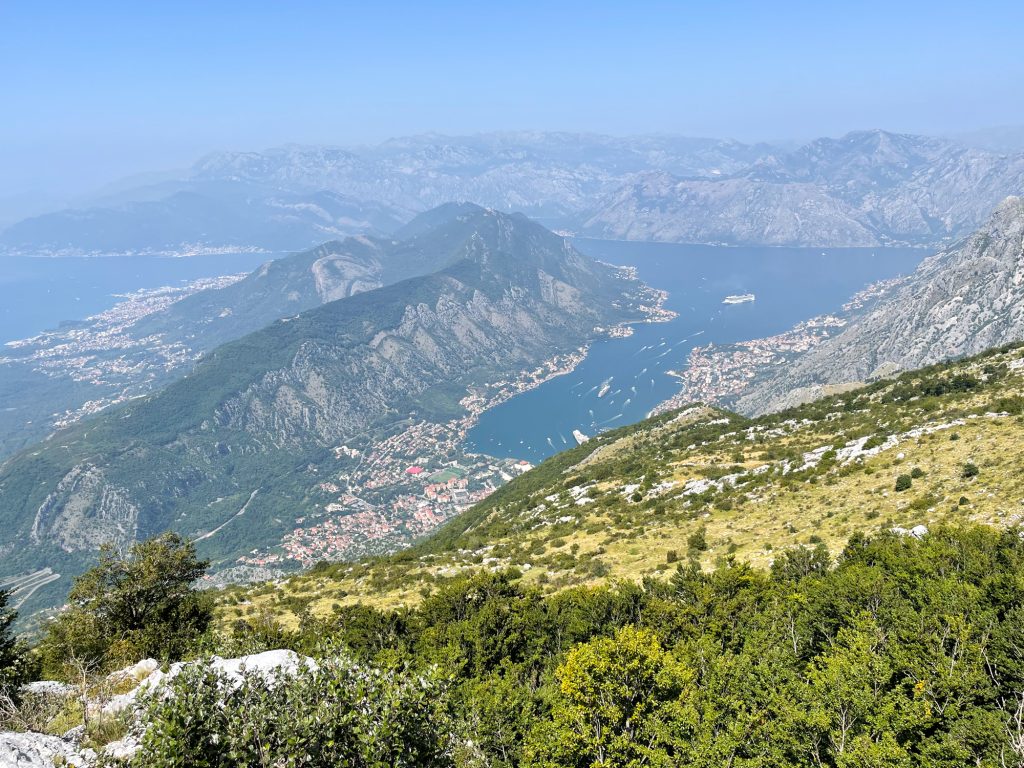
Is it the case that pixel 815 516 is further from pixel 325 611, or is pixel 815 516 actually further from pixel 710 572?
pixel 325 611

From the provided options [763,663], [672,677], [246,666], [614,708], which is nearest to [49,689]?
[246,666]

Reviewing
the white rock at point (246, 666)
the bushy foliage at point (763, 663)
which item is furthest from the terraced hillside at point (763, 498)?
the white rock at point (246, 666)

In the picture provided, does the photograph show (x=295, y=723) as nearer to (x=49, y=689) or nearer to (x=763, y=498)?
(x=49, y=689)

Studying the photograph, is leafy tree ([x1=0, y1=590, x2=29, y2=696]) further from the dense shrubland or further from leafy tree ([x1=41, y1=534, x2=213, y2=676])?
the dense shrubland

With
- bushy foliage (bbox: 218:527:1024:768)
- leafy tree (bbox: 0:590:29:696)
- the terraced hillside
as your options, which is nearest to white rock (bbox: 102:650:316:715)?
leafy tree (bbox: 0:590:29:696)

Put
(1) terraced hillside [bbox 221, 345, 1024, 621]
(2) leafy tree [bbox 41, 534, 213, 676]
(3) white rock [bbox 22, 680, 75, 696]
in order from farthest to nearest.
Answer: (1) terraced hillside [bbox 221, 345, 1024, 621], (2) leafy tree [bbox 41, 534, 213, 676], (3) white rock [bbox 22, 680, 75, 696]

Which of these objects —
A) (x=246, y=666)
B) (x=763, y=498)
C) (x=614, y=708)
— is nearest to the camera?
(x=246, y=666)

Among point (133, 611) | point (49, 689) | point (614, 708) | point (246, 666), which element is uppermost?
point (246, 666)
